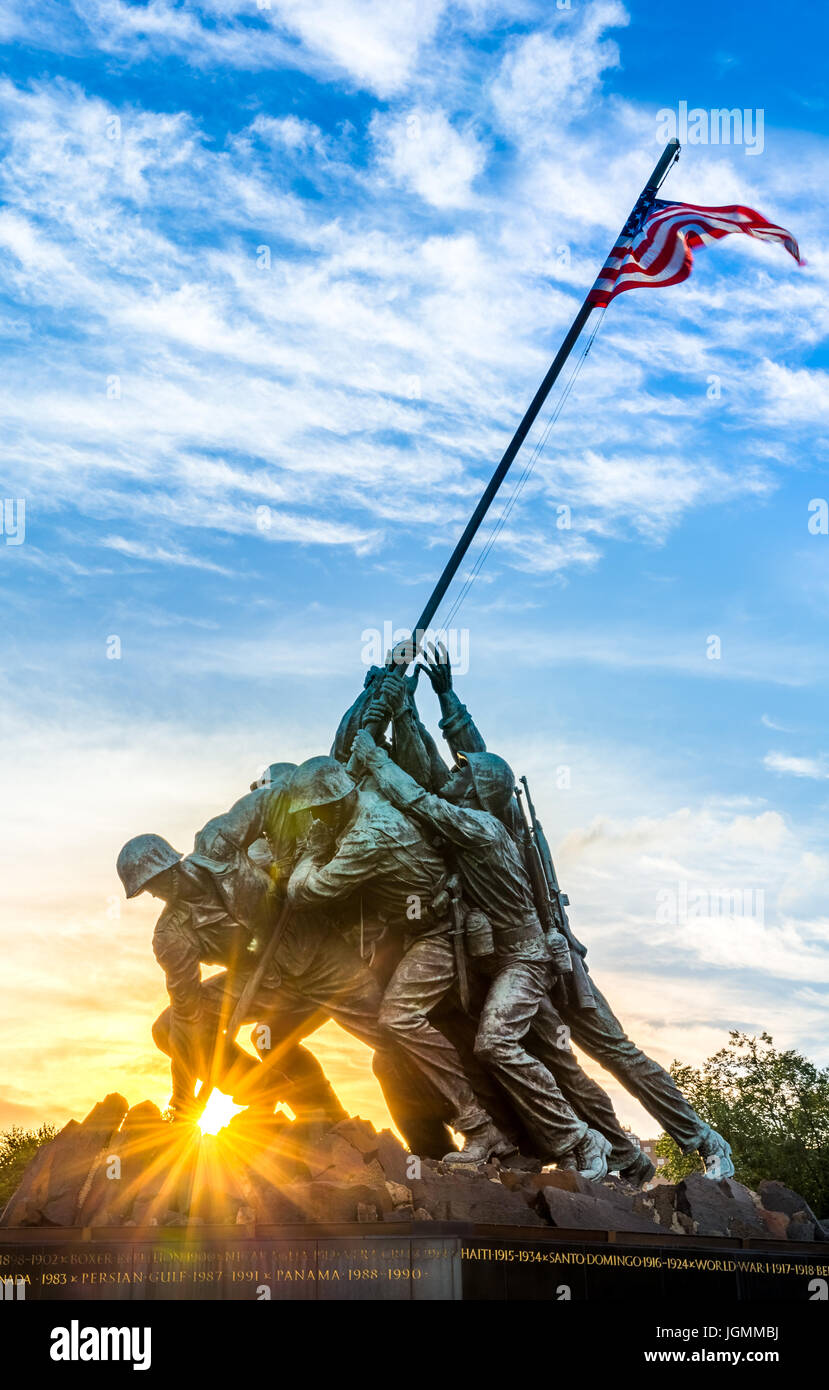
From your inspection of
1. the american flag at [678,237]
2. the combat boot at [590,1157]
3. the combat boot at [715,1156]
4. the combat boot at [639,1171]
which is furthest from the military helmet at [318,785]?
the american flag at [678,237]

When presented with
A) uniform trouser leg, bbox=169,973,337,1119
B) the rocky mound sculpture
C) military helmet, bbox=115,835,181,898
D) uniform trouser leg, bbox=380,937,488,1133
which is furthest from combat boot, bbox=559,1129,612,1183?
military helmet, bbox=115,835,181,898

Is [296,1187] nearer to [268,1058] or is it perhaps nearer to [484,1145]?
[484,1145]

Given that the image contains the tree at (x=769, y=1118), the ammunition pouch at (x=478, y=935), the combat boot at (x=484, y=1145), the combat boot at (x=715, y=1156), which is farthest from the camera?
the tree at (x=769, y=1118)

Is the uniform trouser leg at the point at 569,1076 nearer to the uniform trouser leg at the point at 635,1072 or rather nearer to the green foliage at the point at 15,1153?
the uniform trouser leg at the point at 635,1072

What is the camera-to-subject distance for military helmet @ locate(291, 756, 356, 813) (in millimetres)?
13578

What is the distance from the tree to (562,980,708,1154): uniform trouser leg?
44.4 feet

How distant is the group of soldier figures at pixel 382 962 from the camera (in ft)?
43.6

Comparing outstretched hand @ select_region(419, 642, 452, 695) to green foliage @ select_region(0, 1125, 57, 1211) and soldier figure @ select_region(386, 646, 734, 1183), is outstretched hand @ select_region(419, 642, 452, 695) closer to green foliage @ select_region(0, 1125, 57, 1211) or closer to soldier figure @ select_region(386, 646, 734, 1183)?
soldier figure @ select_region(386, 646, 734, 1183)

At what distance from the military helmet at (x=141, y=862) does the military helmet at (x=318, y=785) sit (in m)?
1.28

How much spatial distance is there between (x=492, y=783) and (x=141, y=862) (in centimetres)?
360

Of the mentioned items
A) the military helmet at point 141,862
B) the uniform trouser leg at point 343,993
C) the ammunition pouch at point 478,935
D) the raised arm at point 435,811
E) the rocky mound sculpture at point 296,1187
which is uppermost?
the raised arm at point 435,811
